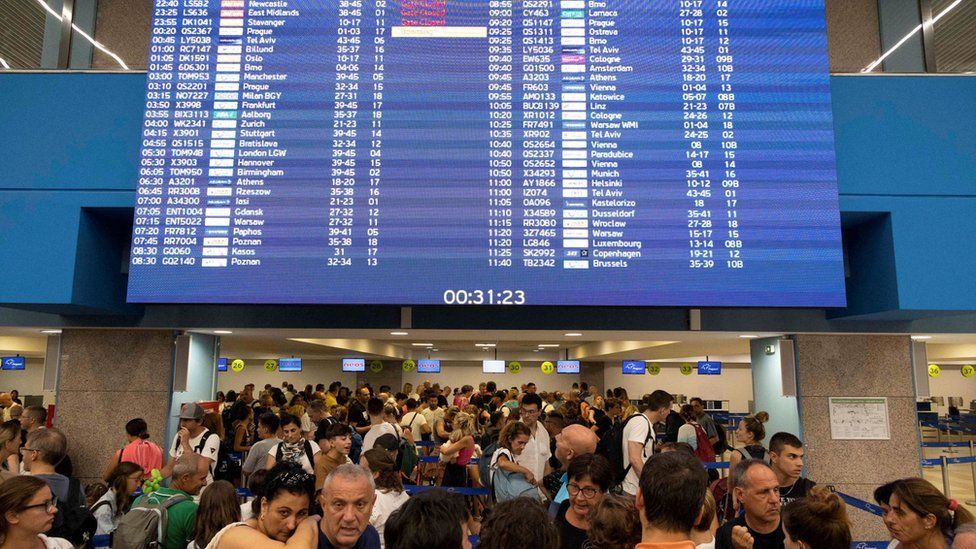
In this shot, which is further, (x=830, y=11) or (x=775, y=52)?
(x=830, y=11)

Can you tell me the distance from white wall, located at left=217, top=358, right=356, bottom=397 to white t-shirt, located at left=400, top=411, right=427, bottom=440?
19.4 meters

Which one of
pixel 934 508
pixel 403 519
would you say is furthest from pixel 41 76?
pixel 934 508

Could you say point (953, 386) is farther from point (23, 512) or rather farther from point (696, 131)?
point (23, 512)

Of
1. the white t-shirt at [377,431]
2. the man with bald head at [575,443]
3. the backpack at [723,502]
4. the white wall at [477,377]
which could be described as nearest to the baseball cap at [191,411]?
the white t-shirt at [377,431]

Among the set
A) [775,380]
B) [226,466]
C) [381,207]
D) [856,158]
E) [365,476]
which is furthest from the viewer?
[775,380]

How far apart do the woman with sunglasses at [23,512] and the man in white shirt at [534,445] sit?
12.7ft

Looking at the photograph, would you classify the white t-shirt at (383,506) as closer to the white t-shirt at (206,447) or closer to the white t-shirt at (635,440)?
the white t-shirt at (635,440)

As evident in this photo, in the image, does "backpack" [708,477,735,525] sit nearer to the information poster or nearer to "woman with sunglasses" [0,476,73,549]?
the information poster

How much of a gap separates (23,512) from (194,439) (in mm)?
3575

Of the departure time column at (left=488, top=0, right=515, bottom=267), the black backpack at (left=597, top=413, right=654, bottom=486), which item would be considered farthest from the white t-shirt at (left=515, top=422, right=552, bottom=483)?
the departure time column at (left=488, top=0, right=515, bottom=267)

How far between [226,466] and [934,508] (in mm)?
6555

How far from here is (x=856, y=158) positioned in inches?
267

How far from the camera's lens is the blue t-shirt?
296cm

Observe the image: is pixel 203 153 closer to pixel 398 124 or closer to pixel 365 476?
pixel 398 124
